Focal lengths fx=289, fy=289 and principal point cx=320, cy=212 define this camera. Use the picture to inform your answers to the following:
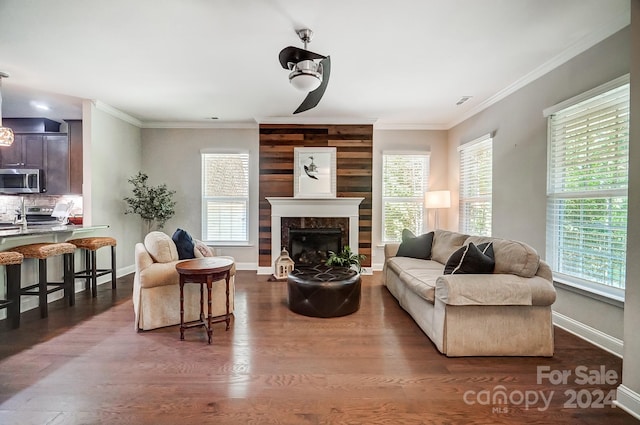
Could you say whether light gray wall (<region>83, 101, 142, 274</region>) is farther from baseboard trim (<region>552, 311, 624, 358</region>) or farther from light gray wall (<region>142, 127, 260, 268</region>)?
baseboard trim (<region>552, 311, 624, 358</region>)

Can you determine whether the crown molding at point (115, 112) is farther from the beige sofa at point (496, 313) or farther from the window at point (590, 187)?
the window at point (590, 187)

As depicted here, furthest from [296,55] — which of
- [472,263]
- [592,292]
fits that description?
[592,292]

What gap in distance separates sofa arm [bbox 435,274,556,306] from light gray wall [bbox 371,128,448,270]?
3313mm

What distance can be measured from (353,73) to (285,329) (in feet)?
10.1

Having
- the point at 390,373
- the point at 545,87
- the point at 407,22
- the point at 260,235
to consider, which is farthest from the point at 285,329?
the point at 545,87

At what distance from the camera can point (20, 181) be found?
5.02 m

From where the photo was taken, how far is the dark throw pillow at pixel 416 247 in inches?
169

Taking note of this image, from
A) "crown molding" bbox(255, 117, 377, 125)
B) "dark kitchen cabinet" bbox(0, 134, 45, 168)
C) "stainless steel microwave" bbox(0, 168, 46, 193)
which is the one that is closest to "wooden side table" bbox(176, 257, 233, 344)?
"crown molding" bbox(255, 117, 377, 125)

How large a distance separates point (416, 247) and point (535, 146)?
1950mm

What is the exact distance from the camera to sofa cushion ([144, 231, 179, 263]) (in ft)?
10.3

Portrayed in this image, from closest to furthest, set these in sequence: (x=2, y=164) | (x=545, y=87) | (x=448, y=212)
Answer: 1. (x=545, y=87)
2. (x=2, y=164)
3. (x=448, y=212)

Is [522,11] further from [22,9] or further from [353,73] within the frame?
[22,9]

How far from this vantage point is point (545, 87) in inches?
131

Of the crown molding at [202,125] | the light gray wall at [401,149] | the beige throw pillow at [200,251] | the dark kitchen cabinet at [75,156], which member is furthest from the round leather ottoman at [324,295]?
the dark kitchen cabinet at [75,156]
